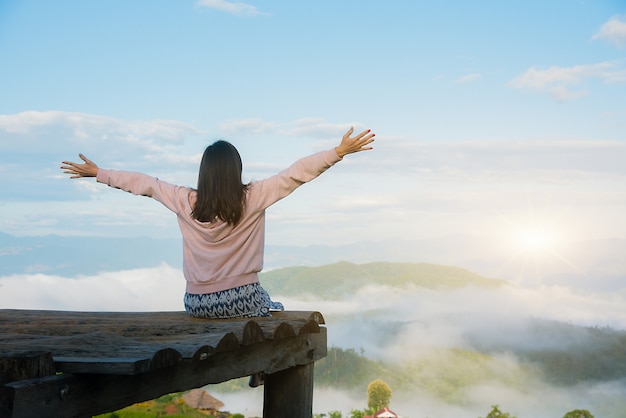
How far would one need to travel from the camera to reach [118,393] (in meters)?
3.00

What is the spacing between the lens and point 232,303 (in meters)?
4.64

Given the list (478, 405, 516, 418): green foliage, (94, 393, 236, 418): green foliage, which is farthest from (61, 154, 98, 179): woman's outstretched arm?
(478, 405, 516, 418): green foliage

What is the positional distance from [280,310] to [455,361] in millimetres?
9557

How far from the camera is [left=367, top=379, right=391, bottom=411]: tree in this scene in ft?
37.9

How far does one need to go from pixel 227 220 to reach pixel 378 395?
7913mm

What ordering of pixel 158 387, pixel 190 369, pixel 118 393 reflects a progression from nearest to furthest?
pixel 118 393
pixel 158 387
pixel 190 369

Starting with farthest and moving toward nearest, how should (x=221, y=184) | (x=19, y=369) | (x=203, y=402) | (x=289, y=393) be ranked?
(x=203, y=402) < (x=289, y=393) < (x=221, y=184) < (x=19, y=369)

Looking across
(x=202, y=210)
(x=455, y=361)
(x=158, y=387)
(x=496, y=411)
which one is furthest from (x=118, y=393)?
(x=455, y=361)

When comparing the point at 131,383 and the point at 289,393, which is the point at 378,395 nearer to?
the point at 289,393

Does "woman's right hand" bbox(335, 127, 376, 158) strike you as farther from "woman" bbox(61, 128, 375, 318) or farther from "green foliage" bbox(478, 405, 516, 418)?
"green foliage" bbox(478, 405, 516, 418)

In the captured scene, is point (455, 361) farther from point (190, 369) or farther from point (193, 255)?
point (190, 369)

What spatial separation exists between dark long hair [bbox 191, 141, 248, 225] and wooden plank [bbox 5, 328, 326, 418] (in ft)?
2.74

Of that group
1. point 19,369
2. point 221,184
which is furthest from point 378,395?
point 19,369

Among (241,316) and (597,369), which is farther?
(597,369)
